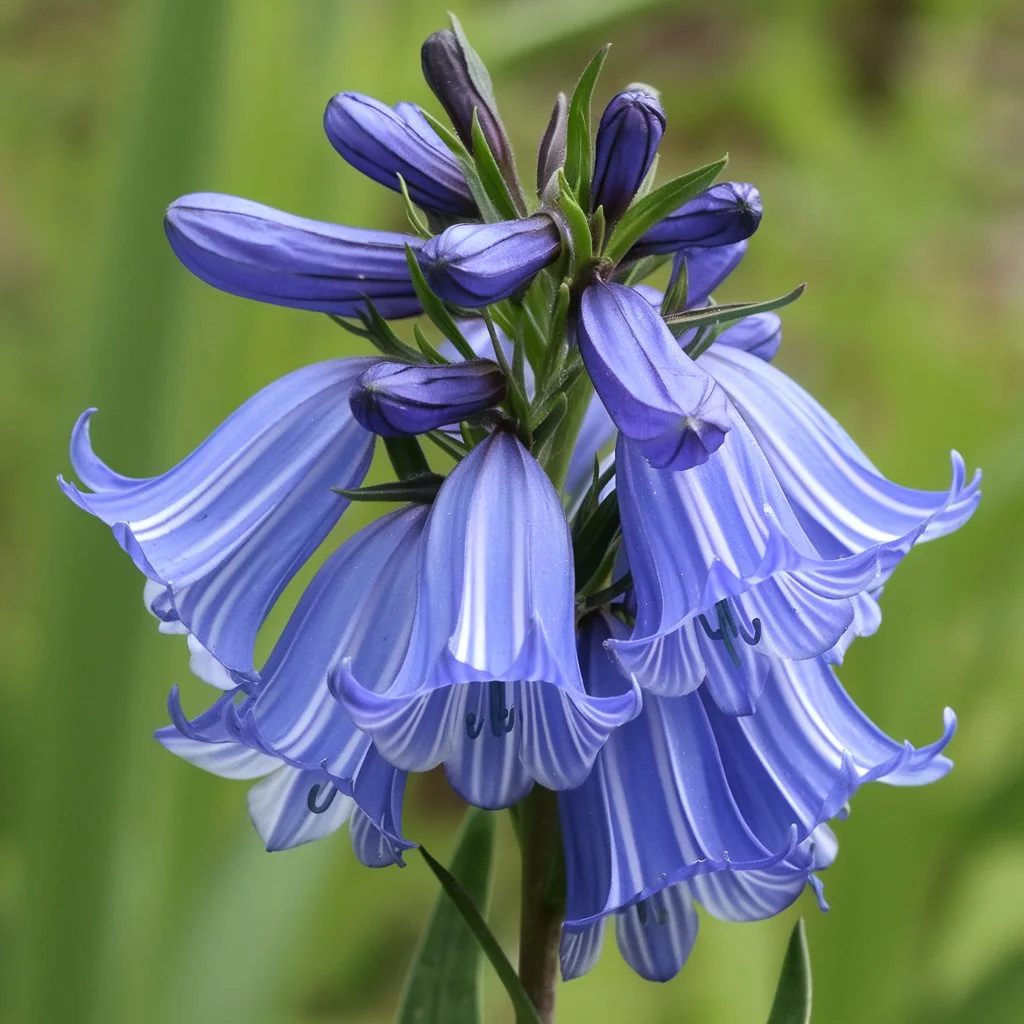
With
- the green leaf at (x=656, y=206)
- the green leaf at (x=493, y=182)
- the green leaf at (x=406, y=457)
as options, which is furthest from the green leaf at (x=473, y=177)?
the green leaf at (x=406, y=457)

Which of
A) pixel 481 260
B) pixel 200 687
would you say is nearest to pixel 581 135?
pixel 481 260

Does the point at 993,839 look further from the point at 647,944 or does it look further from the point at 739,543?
the point at 739,543

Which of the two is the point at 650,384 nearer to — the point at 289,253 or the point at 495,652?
the point at 495,652

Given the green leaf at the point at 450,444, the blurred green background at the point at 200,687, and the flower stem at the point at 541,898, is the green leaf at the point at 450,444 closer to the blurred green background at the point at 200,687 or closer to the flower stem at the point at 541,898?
the flower stem at the point at 541,898

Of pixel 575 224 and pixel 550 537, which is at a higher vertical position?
pixel 575 224

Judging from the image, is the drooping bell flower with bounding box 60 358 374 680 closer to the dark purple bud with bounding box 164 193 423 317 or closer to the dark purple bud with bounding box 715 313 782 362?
the dark purple bud with bounding box 164 193 423 317

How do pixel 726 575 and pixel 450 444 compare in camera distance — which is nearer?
pixel 726 575

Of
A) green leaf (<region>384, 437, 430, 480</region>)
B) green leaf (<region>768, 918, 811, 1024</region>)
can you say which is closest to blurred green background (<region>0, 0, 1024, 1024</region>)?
green leaf (<region>768, 918, 811, 1024</region>)

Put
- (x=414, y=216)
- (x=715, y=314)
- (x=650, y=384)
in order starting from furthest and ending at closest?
1. (x=414, y=216)
2. (x=715, y=314)
3. (x=650, y=384)
